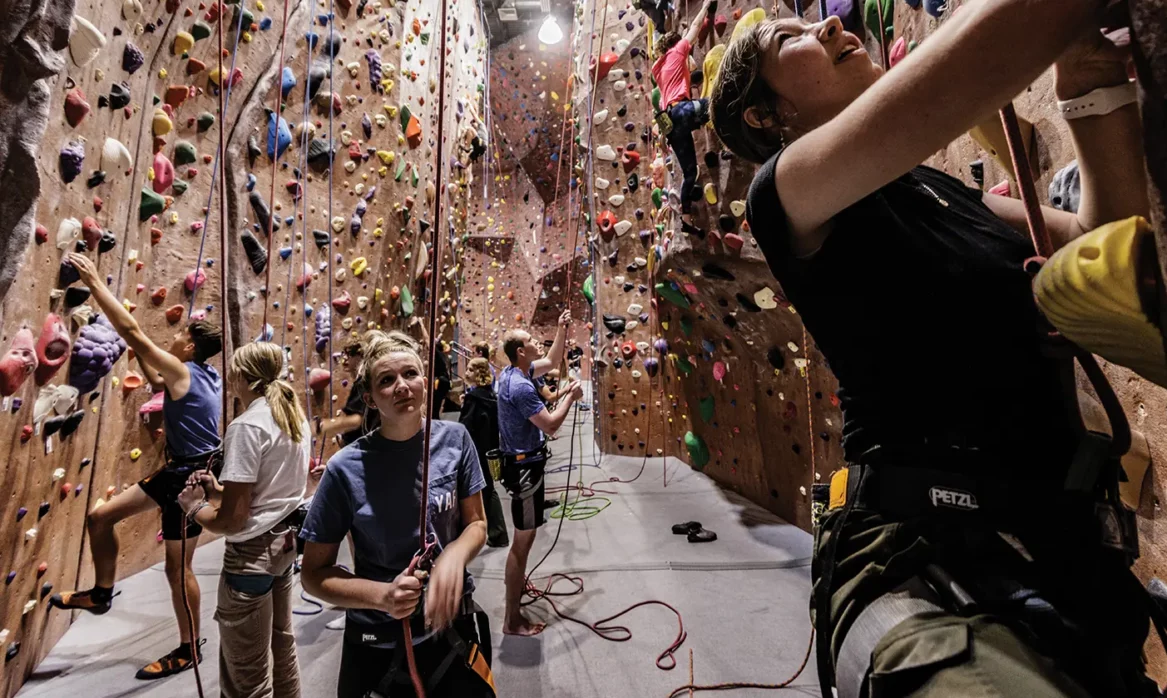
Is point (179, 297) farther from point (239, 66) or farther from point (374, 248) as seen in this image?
point (374, 248)

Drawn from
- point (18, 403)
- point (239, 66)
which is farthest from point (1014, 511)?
point (239, 66)

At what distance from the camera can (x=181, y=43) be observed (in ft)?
8.58

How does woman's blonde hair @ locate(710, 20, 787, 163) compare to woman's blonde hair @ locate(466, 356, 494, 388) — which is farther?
woman's blonde hair @ locate(466, 356, 494, 388)

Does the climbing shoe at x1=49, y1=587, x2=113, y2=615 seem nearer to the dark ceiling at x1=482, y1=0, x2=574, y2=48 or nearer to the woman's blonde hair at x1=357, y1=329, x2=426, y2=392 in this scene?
the woman's blonde hair at x1=357, y1=329, x2=426, y2=392

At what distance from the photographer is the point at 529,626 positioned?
8.17ft

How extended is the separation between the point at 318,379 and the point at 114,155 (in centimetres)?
191

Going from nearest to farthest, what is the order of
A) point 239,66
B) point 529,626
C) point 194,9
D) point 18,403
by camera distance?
point 18,403 → point 529,626 → point 194,9 → point 239,66

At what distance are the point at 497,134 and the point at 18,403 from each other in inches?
375

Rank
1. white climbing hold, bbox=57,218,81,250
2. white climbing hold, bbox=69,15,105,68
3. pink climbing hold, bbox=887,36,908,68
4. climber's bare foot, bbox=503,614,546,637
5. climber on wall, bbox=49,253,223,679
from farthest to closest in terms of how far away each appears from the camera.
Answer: climber's bare foot, bbox=503,614,546,637 < climber on wall, bbox=49,253,223,679 < white climbing hold, bbox=57,218,81,250 < white climbing hold, bbox=69,15,105,68 < pink climbing hold, bbox=887,36,908,68

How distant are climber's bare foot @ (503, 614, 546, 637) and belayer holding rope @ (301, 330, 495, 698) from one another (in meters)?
1.23

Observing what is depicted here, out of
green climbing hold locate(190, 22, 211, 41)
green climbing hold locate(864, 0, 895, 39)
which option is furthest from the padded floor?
green climbing hold locate(190, 22, 211, 41)

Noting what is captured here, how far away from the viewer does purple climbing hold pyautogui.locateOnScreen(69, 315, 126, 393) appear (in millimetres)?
2107

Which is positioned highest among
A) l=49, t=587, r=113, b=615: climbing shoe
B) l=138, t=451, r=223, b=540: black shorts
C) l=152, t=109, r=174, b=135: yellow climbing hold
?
l=152, t=109, r=174, b=135: yellow climbing hold

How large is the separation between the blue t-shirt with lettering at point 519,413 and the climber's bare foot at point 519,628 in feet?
2.41
